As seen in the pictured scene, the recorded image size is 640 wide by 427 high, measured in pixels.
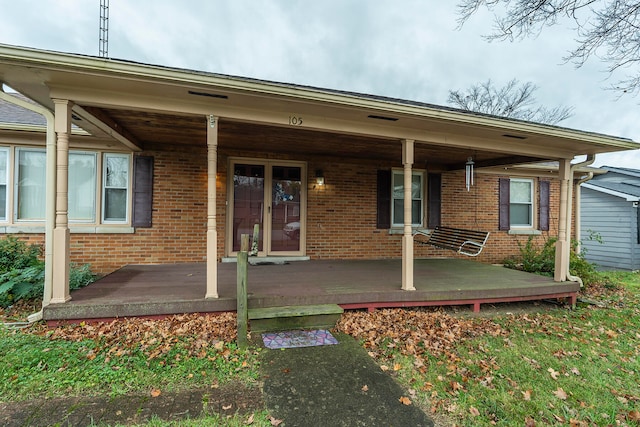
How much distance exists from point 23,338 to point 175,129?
125 inches

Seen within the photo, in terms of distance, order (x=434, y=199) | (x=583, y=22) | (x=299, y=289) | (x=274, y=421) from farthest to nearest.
→ 1. (x=434, y=199)
2. (x=583, y=22)
3. (x=299, y=289)
4. (x=274, y=421)

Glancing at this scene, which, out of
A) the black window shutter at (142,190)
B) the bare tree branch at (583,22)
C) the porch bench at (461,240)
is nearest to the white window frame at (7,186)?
the black window shutter at (142,190)

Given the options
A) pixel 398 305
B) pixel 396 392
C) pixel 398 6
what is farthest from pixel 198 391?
pixel 398 6

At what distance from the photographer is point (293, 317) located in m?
3.52

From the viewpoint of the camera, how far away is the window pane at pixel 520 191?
827 centimetres

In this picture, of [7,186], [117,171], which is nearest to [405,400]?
[117,171]

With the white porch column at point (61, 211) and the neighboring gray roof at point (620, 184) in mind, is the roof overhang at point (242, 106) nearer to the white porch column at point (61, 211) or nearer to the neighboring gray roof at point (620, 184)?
the white porch column at point (61, 211)

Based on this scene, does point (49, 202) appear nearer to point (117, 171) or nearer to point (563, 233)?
point (117, 171)

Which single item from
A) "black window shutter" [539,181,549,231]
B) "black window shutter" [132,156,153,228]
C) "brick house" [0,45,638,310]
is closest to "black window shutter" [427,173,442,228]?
"brick house" [0,45,638,310]

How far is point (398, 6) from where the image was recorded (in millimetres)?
12961

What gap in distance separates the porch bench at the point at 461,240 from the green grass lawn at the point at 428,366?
1646 millimetres

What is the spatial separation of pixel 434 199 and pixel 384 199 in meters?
1.32

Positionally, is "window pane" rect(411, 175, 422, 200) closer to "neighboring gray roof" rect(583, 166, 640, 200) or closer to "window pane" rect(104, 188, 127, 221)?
"window pane" rect(104, 188, 127, 221)

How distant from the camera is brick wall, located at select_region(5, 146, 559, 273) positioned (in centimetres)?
589
